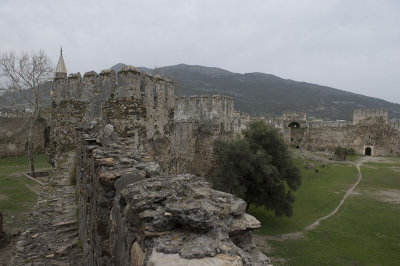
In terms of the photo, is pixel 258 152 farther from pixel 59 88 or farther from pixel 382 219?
pixel 59 88

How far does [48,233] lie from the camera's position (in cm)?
596

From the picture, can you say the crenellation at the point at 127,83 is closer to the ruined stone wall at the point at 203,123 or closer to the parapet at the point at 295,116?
the ruined stone wall at the point at 203,123

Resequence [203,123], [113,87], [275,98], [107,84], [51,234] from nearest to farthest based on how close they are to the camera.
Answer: [51,234]
[113,87]
[107,84]
[203,123]
[275,98]

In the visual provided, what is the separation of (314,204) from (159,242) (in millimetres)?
19674

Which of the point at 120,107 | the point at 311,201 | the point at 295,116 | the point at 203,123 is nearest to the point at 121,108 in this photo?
the point at 120,107

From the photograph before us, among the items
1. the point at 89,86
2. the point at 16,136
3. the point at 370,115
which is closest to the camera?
the point at 89,86

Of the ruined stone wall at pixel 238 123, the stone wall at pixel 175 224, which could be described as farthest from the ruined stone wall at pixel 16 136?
the stone wall at pixel 175 224

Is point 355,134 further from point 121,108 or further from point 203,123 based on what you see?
point 121,108

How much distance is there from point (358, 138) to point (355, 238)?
34.8 m

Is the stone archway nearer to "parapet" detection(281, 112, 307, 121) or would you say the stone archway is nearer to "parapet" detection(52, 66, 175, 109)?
"parapet" detection(281, 112, 307, 121)

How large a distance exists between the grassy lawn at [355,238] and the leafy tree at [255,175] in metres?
2.47

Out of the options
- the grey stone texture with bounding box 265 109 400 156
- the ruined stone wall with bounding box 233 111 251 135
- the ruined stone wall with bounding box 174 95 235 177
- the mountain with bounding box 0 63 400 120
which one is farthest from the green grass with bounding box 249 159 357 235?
the mountain with bounding box 0 63 400 120

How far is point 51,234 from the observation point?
5957 mm

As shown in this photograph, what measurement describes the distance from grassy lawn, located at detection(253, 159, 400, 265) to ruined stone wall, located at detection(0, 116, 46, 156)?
2558cm
